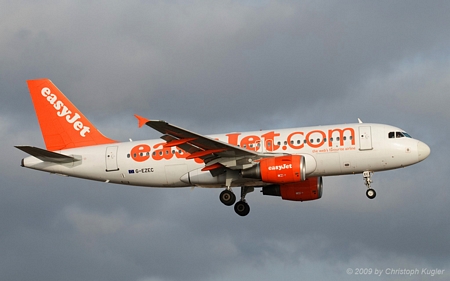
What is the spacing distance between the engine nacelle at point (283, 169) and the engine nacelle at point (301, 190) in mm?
5248

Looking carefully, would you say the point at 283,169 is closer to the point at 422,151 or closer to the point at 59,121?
the point at 422,151

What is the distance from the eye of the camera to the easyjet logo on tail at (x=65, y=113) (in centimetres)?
5441

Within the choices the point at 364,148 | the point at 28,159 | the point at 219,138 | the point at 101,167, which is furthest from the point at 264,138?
Answer: the point at 28,159

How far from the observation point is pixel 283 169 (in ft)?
153

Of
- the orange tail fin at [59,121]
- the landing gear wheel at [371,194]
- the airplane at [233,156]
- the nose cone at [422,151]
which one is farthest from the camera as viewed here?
the orange tail fin at [59,121]

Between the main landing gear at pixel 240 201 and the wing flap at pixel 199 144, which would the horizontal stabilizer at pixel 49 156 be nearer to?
the wing flap at pixel 199 144

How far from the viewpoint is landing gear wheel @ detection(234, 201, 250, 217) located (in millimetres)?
51562

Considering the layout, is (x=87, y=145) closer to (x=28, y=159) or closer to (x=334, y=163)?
(x=28, y=159)

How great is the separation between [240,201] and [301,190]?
13.3ft

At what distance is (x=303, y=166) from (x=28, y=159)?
1834 centimetres

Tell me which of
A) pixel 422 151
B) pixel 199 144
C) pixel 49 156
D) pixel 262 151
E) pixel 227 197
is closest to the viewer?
pixel 199 144

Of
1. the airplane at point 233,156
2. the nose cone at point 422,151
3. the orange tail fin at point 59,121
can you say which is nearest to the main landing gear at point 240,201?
the airplane at point 233,156

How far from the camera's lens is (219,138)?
5059 cm

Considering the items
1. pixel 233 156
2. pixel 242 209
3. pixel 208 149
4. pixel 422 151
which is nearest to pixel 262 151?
pixel 233 156
